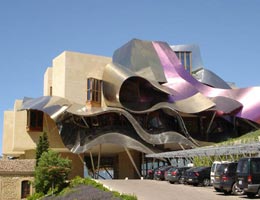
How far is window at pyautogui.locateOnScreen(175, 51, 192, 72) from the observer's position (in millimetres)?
65188

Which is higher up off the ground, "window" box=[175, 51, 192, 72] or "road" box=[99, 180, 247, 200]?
"window" box=[175, 51, 192, 72]

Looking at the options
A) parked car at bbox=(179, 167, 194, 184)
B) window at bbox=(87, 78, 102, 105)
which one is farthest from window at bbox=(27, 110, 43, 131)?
parked car at bbox=(179, 167, 194, 184)

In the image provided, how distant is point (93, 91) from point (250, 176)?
118 ft

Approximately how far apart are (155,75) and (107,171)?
23.1 meters

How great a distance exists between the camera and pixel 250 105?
53781 mm

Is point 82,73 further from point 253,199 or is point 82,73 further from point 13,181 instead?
point 253,199

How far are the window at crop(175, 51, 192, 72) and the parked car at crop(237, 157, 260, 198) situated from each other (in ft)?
152

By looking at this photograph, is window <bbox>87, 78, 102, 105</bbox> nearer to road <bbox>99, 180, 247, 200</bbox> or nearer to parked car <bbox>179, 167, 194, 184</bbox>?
parked car <bbox>179, 167, 194, 184</bbox>

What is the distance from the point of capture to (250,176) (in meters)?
18.8

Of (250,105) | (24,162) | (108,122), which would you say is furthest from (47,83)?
(250,105)

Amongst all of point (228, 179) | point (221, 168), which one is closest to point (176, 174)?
point (221, 168)

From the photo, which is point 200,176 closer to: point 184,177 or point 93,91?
point 184,177

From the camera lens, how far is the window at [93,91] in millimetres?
52750

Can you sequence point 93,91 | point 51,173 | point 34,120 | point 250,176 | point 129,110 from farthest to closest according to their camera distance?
1. point 93,91
2. point 34,120
3. point 129,110
4. point 51,173
5. point 250,176
